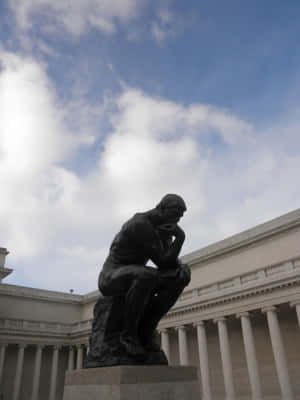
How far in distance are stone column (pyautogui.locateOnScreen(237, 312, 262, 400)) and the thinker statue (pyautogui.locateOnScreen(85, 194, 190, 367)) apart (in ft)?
→ 75.3

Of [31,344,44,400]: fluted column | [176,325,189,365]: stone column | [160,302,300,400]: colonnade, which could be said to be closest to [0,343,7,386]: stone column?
[31,344,44,400]: fluted column

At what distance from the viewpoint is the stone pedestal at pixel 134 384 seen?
4781 mm

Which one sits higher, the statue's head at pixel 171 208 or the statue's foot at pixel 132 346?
the statue's head at pixel 171 208

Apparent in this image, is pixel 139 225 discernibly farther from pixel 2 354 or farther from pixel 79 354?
pixel 79 354

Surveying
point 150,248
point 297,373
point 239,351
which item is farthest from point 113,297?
point 239,351

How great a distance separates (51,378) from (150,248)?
145 ft

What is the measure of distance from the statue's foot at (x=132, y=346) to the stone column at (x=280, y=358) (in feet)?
73.0

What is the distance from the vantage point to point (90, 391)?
205 inches

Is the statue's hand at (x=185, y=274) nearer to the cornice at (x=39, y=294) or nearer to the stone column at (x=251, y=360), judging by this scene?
the stone column at (x=251, y=360)

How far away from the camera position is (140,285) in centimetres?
556

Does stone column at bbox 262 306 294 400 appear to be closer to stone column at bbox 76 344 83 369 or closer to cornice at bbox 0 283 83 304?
stone column at bbox 76 344 83 369

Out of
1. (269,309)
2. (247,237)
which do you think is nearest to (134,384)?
(269,309)

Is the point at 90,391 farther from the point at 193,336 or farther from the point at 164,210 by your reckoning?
the point at 193,336

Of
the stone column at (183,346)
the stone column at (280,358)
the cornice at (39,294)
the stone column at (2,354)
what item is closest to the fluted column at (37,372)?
the stone column at (2,354)
